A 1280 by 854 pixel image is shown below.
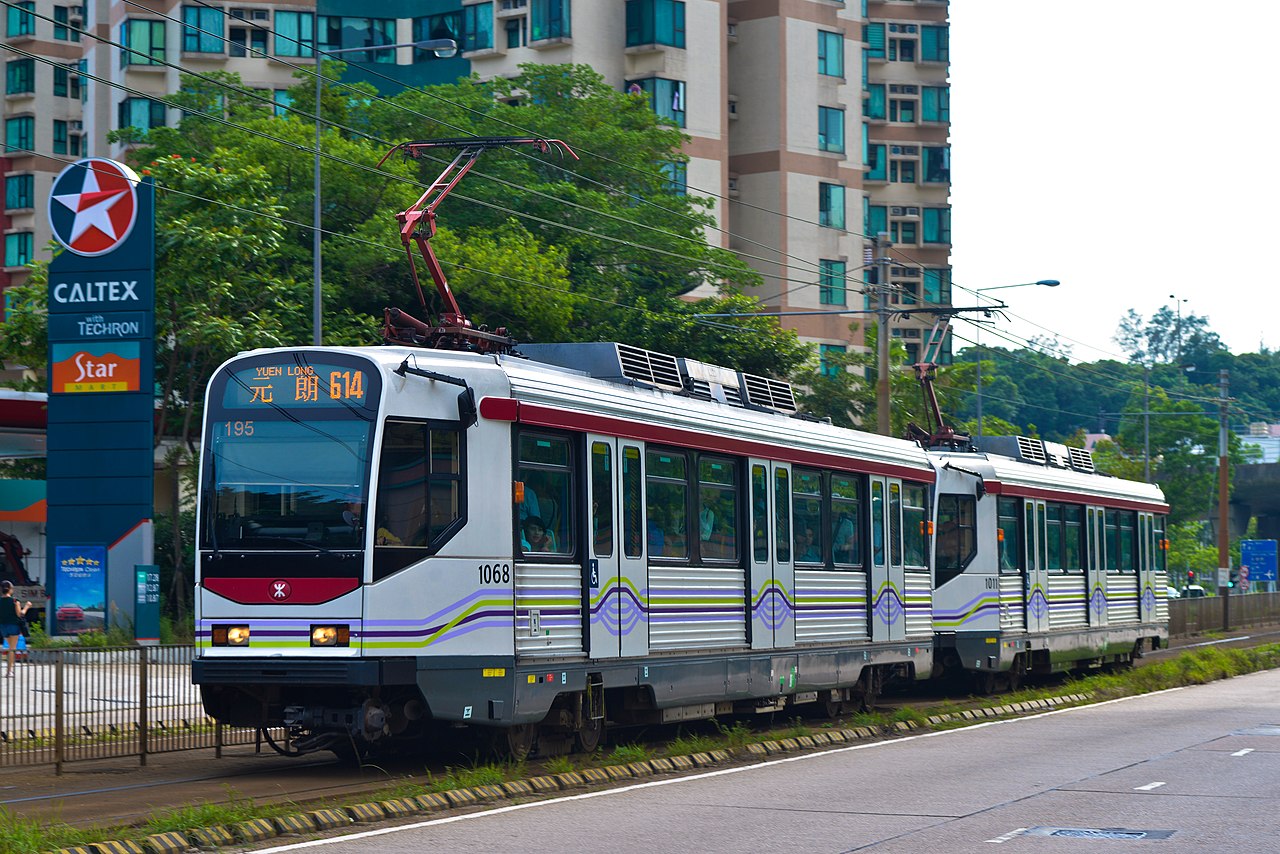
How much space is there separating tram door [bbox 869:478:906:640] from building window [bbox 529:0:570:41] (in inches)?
1655

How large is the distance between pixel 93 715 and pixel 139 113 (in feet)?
179

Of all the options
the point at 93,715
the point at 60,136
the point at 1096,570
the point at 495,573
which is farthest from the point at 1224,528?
the point at 60,136

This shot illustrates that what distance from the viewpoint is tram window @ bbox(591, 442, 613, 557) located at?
1655cm

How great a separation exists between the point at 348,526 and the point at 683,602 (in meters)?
4.51

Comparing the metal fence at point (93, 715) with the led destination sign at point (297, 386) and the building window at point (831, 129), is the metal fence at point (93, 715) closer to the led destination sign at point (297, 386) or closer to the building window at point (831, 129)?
the led destination sign at point (297, 386)

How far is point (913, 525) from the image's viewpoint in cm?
2455

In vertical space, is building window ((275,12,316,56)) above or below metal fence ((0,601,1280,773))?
above

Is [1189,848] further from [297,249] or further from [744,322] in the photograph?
[744,322]

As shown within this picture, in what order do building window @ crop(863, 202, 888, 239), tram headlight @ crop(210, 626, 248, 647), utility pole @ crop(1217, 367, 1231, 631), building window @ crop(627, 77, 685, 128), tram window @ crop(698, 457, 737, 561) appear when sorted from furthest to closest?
building window @ crop(863, 202, 888, 239)
building window @ crop(627, 77, 685, 128)
utility pole @ crop(1217, 367, 1231, 631)
tram window @ crop(698, 457, 737, 561)
tram headlight @ crop(210, 626, 248, 647)

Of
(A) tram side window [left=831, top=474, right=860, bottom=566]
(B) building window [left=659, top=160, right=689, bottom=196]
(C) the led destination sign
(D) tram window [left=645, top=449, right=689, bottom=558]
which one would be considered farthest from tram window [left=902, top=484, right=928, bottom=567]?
(B) building window [left=659, top=160, right=689, bottom=196]

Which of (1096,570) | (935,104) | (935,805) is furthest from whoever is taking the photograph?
(935,104)

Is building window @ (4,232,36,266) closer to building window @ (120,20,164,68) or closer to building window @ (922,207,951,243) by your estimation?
building window @ (120,20,164,68)

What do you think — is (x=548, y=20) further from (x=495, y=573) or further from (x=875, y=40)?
(x=495, y=573)

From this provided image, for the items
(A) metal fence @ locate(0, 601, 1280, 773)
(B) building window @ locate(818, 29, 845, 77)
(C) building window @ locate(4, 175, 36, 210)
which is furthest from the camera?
(C) building window @ locate(4, 175, 36, 210)
